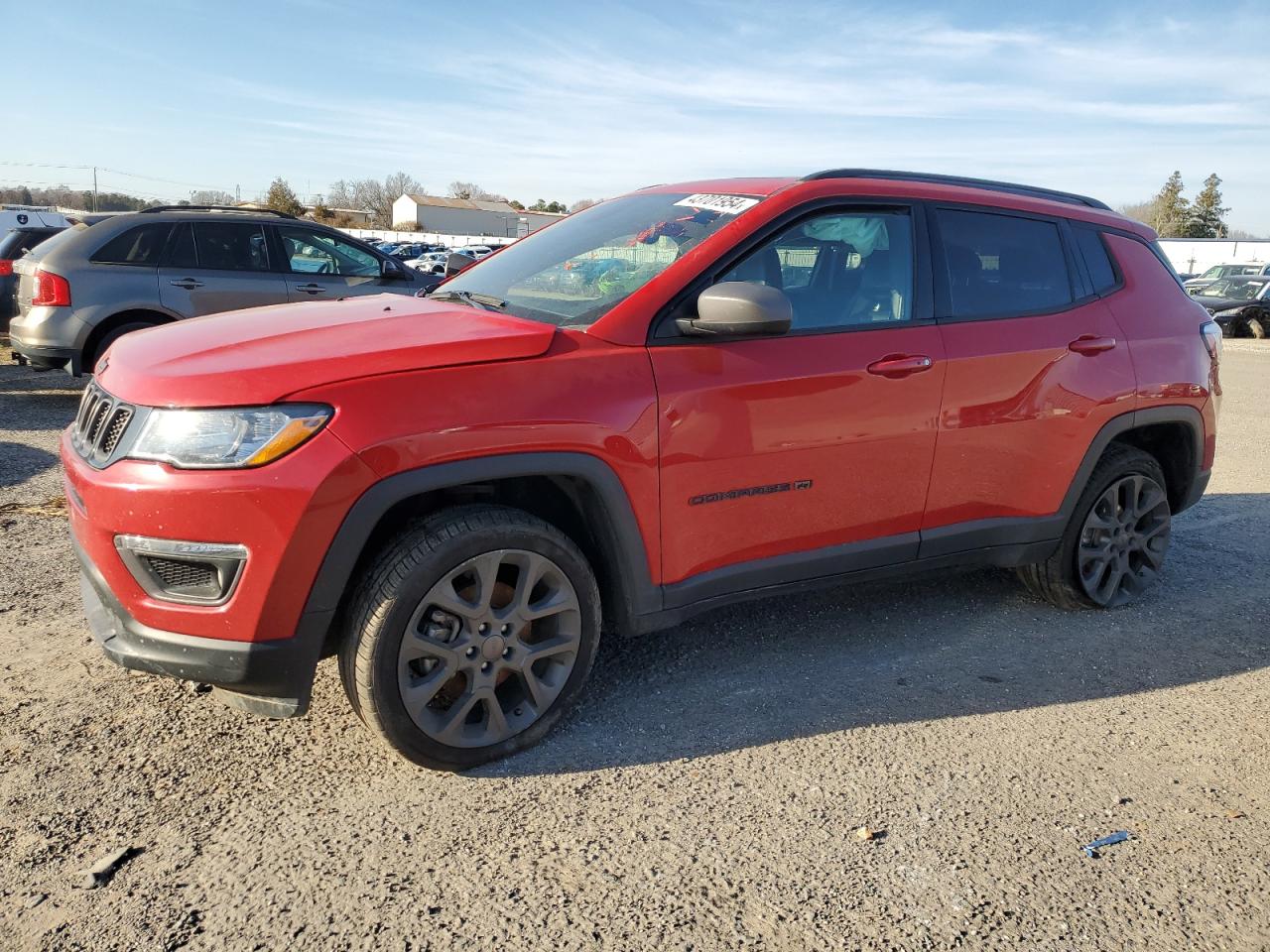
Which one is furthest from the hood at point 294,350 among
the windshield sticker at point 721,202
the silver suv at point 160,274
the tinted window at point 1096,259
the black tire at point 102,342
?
the black tire at point 102,342

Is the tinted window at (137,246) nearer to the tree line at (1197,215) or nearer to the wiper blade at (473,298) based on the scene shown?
the wiper blade at (473,298)

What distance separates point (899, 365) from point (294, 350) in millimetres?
2074

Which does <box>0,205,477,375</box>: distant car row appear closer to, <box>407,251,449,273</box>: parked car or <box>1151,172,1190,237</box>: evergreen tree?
<box>407,251,449,273</box>: parked car

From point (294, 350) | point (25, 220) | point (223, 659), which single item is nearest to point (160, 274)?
point (25, 220)

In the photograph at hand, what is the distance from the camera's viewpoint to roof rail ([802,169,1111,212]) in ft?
12.0

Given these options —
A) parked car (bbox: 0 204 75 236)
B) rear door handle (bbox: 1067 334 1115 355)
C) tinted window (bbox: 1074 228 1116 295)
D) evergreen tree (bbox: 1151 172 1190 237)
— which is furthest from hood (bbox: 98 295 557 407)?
evergreen tree (bbox: 1151 172 1190 237)

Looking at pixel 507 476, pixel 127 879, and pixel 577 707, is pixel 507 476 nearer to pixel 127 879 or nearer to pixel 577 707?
pixel 577 707

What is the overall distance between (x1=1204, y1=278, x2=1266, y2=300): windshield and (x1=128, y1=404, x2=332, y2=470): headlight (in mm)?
25854

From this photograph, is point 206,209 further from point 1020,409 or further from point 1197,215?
point 1197,215

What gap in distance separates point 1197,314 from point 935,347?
5.93ft

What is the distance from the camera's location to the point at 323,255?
8.88m

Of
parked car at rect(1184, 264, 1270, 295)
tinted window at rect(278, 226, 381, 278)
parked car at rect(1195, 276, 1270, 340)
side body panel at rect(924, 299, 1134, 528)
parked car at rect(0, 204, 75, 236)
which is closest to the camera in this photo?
side body panel at rect(924, 299, 1134, 528)

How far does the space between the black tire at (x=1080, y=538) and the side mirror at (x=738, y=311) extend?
197cm

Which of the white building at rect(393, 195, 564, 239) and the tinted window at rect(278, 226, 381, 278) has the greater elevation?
the white building at rect(393, 195, 564, 239)
